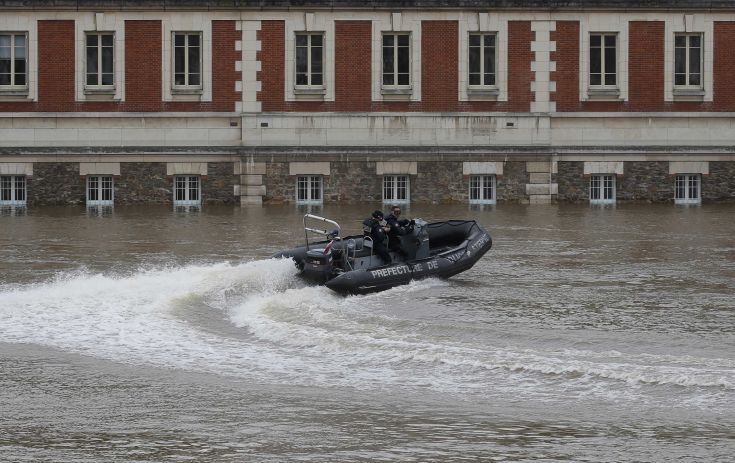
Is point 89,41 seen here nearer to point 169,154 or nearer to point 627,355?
point 169,154

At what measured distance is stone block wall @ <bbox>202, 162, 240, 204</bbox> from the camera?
1721 inches

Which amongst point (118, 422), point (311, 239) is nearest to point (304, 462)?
point (118, 422)

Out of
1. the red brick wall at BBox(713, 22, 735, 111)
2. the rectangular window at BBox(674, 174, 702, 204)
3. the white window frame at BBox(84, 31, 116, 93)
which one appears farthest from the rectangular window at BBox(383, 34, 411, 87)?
the red brick wall at BBox(713, 22, 735, 111)

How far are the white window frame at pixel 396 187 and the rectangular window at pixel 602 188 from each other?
A: 18.9ft

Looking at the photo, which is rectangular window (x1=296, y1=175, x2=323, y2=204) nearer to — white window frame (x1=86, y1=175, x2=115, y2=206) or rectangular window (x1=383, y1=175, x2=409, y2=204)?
rectangular window (x1=383, y1=175, x2=409, y2=204)

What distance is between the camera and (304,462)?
12.7m

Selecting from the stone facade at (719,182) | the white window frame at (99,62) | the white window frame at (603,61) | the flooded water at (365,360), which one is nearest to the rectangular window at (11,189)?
the white window frame at (99,62)

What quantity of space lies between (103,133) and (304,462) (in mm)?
31845

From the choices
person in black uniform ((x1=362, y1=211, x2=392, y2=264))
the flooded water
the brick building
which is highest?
the brick building

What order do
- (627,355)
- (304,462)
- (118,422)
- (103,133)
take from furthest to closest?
(103,133) < (627,355) < (118,422) < (304,462)

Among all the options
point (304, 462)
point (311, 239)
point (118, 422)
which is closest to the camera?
point (304, 462)

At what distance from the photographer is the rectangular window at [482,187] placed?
44156 millimetres

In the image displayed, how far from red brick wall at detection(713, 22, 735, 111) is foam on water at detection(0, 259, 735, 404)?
74.1 ft

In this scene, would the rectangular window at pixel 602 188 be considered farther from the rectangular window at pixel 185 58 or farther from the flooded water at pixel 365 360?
the flooded water at pixel 365 360
